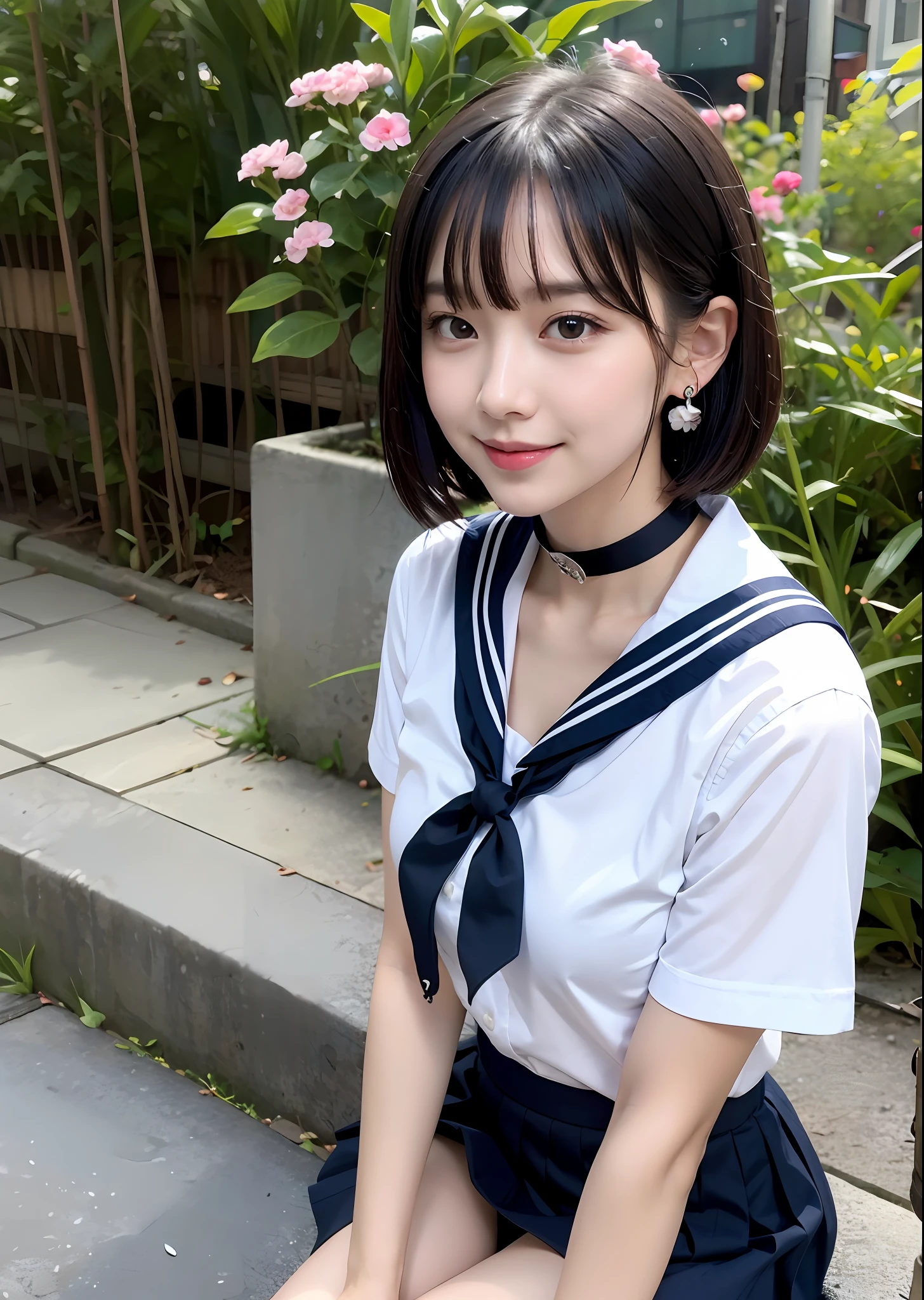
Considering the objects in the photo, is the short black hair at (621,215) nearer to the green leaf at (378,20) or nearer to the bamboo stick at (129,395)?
the green leaf at (378,20)

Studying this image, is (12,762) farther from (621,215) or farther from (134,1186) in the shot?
(621,215)

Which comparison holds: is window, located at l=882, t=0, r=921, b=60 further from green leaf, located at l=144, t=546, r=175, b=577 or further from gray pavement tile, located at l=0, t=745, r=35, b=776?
green leaf, located at l=144, t=546, r=175, b=577

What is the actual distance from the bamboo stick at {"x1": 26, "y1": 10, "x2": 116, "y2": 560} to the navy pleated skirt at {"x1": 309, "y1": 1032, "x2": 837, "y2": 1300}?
2.73 meters

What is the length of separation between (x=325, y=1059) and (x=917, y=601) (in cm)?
105

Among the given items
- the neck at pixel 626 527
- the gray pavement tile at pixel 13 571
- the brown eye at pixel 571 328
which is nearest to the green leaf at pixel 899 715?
the neck at pixel 626 527

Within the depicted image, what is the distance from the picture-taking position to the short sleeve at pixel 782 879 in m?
0.90

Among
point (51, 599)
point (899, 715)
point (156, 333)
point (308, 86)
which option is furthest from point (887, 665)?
point (51, 599)

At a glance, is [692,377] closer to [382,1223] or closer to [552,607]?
[552,607]

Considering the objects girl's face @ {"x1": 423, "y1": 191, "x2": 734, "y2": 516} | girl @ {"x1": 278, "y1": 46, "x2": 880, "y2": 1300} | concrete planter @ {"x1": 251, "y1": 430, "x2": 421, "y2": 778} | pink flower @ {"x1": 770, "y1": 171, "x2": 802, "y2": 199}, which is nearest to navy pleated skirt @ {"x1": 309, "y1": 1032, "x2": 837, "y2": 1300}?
girl @ {"x1": 278, "y1": 46, "x2": 880, "y2": 1300}

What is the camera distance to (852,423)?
2.05 metres

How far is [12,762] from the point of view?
2.49 m

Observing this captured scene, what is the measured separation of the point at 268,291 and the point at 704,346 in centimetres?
145

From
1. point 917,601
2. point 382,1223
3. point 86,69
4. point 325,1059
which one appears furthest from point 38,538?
point 382,1223

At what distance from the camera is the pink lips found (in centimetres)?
94
